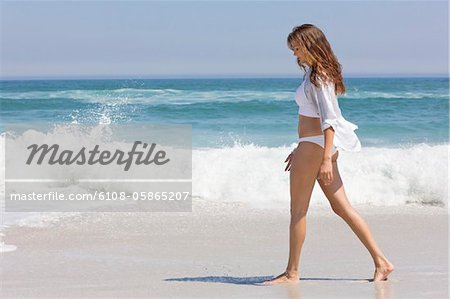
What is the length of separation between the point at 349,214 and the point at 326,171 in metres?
0.42

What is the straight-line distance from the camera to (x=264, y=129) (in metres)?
19.9

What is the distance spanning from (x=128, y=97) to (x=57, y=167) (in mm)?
17923

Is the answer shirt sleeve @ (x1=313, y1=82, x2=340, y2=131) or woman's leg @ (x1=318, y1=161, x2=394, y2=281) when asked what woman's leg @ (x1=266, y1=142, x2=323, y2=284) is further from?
shirt sleeve @ (x1=313, y1=82, x2=340, y2=131)

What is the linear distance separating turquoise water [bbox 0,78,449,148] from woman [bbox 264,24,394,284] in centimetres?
1143

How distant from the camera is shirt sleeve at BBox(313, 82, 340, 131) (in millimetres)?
4461

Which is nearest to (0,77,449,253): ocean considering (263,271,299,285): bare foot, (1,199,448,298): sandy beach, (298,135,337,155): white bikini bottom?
(1,199,448,298): sandy beach

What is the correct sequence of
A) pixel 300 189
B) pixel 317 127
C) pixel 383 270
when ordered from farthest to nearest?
1. pixel 383 270
2. pixel 300 189
3. pixel 317 127

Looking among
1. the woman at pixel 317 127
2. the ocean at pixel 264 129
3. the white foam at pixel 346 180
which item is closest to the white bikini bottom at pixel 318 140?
the woman at pixel 317 127

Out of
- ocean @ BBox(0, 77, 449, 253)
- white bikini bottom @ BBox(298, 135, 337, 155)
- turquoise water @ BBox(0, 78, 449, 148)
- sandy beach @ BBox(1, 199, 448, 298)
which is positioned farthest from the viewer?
turquoise water @ BBox(0, 78, 449, 148)

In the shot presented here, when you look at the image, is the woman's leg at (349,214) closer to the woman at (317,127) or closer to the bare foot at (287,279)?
the woman at (317,127)

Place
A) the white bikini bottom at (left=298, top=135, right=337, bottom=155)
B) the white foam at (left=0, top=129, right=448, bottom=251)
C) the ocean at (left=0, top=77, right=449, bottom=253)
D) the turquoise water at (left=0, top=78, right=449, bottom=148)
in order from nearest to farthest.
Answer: the white bikini bottom at (left=298, top=135, right=337, bottom=155) → the white foam at (left=0, top=129, right=448, bottom=251) → the ocean at (left=0, top=77, right=449, bottom=253) → the turquoise water at (left=0, top=78, right=449, bottom=148)

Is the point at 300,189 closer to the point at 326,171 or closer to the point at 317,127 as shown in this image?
the point at 326,171

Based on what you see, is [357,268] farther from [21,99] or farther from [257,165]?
[21,99]

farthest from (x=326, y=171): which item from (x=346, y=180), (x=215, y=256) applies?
(x=346, y=180)
